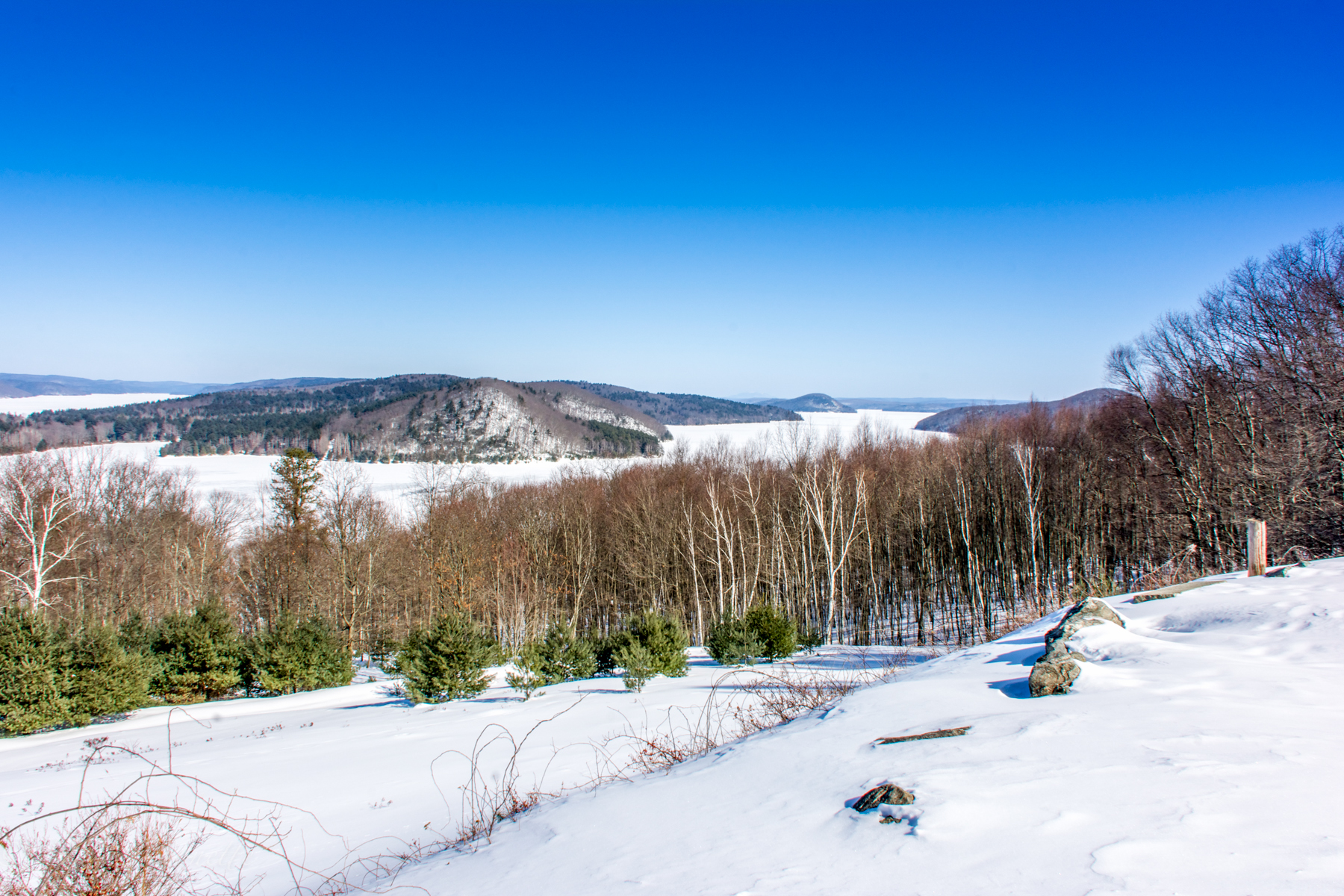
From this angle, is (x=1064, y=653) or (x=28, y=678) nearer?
(x=1064, y=653)

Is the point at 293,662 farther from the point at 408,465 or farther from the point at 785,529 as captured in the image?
the point at 408,465

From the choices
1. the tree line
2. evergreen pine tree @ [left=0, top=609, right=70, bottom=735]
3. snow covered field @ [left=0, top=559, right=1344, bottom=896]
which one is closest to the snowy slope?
snow covered field @ [left=0, top=559, right=1344, bottom=896]

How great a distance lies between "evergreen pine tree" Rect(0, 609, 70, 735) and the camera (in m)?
13.5

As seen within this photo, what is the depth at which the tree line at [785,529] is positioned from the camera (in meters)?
27.8

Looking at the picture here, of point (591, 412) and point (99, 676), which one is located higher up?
point (591, 412)

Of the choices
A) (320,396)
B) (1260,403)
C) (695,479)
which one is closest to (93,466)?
(695,479)

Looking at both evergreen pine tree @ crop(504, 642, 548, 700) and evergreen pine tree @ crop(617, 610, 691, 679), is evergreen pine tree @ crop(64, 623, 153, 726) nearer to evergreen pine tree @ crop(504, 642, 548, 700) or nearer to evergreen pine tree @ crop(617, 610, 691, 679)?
evergreen pine tree @ crop(504, 642, 548, 700)

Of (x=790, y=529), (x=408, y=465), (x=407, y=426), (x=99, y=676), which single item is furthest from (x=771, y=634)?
(x=407, y=426)

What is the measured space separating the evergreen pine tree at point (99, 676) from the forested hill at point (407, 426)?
295 ft

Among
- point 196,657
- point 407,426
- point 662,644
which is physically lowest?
point 196,657

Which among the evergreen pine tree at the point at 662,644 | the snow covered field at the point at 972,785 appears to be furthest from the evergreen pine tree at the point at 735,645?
the snow covered field at the point at 972,785

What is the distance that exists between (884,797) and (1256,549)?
12363 mm

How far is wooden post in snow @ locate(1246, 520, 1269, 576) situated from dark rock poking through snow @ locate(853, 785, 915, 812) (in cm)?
1187

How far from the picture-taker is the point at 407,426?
136 m
